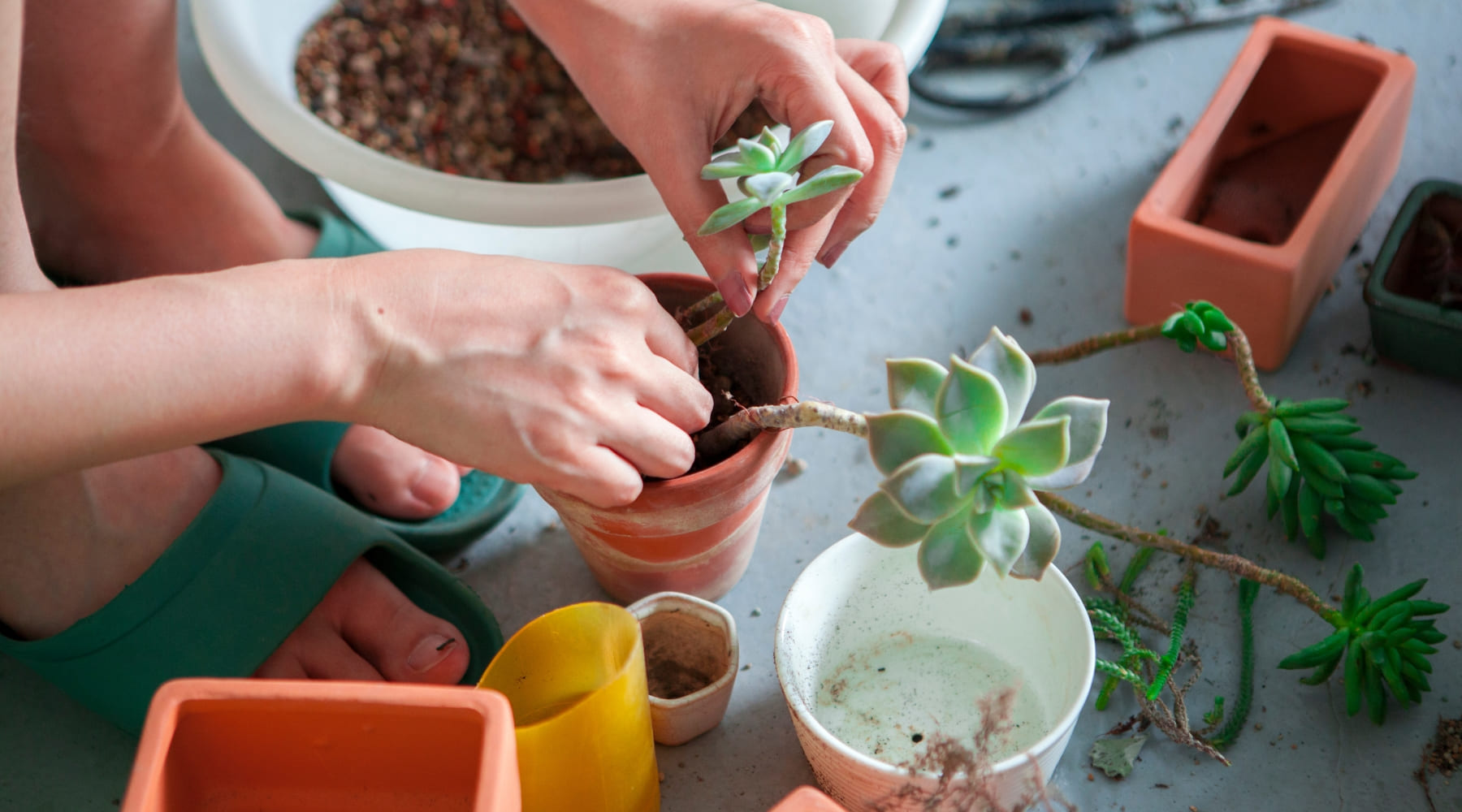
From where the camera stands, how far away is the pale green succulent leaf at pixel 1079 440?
1.97 feet

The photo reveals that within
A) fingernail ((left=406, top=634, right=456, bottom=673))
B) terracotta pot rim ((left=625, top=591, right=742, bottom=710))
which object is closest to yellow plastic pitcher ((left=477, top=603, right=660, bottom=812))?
terracotta pot rim ((left=625, top=591, right=742, bottom=710))

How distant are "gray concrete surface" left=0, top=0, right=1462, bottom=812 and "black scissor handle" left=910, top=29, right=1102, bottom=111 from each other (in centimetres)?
3

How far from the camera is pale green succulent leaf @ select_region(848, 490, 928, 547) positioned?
0.63 meters

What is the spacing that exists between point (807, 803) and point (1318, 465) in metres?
0.55

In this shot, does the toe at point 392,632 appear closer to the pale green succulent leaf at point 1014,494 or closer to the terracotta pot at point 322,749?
the terracotta pot at point 322,749

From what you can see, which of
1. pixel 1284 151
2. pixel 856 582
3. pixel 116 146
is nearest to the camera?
pixel 856 582

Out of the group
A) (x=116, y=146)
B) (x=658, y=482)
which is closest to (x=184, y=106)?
(x=116, y=146)

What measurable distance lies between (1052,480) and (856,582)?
296mm

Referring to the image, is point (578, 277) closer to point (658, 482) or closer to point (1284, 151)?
point (658, 482)

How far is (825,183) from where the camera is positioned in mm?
642

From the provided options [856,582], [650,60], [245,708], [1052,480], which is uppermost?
[650,60]

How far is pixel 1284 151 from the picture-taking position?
1220 mm

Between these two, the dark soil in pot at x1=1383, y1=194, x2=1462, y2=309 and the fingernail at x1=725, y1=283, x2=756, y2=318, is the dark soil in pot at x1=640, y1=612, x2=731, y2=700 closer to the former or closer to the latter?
the fingernail at x1=725, y1=283, x2=756, y2=318

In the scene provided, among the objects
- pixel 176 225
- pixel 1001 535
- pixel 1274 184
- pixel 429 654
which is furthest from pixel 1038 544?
pixel 176 225
